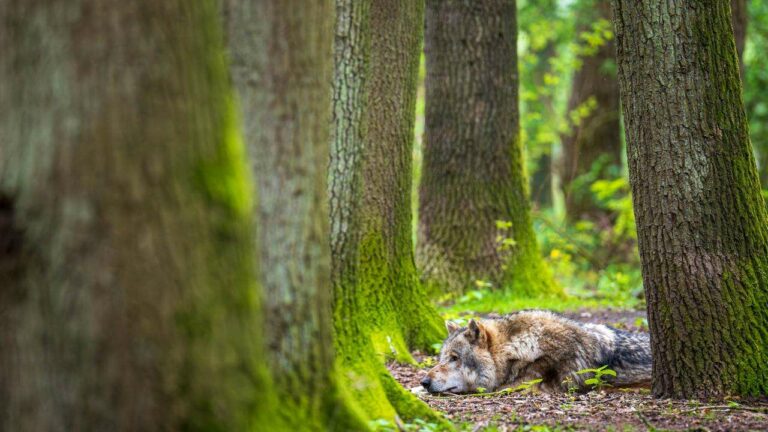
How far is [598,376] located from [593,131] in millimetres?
14906

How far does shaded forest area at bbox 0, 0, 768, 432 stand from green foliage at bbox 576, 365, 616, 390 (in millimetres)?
59

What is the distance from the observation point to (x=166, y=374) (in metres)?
3.44

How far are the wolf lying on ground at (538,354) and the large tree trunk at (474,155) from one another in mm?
4562

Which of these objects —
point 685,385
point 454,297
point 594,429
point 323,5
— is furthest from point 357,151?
point 454,297

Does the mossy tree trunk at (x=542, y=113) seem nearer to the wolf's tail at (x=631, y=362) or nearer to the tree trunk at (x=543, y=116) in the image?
the tree trunk at (x=543, y=116)

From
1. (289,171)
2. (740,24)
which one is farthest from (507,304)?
(289,171)

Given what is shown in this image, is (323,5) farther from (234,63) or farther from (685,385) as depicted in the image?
(685,385)

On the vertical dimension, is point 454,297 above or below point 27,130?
below

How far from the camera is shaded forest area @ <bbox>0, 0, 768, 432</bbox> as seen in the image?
345 centimetres

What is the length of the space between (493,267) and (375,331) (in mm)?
4891

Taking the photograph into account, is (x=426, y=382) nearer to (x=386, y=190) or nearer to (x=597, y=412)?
(x=597, y=412)

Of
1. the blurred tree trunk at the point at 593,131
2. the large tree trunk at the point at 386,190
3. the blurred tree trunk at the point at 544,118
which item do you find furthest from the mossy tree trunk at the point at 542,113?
the large tree trunk at the point at 386,190

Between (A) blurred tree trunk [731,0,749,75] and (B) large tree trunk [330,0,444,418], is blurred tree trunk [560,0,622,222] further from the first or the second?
(B) large tree trunk [330,0,444,418]

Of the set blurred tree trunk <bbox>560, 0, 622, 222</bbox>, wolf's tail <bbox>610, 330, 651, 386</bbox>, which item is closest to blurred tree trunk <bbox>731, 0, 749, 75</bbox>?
blurred tree trunk <bbox>560, 0, 622, 222</bbox>
